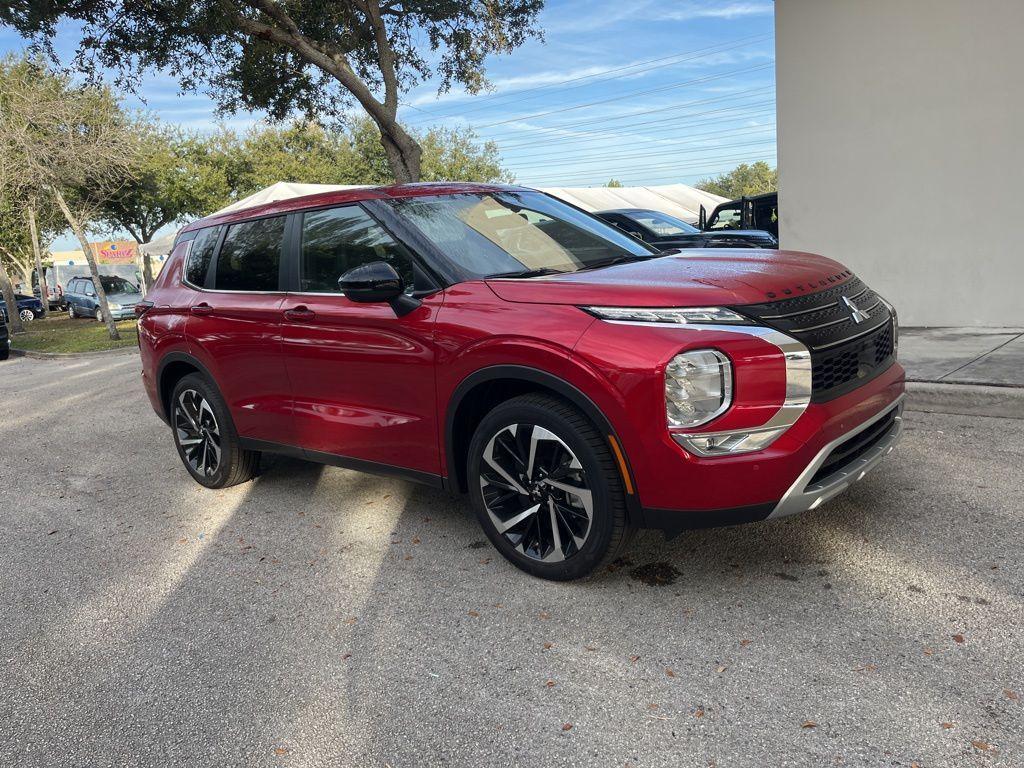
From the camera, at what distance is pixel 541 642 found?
124 inches

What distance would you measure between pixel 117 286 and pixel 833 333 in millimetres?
32873

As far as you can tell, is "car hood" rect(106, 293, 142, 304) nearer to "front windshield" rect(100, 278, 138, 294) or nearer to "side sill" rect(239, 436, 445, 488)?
"front windshield" rect(100, 278, 138, 294)

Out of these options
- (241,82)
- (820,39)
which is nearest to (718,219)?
(820,39)

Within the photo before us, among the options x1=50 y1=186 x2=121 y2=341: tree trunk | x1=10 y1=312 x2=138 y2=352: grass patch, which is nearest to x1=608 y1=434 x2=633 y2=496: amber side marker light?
x1=10 y1=312 x2=138 y2=352: grass patch

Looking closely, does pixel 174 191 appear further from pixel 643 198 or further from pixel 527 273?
pixel 527 273

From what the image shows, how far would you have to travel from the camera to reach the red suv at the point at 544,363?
3064mm

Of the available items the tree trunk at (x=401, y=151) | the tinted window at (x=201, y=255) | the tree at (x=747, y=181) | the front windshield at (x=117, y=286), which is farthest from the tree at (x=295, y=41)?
the tree at (x=747, y=181)

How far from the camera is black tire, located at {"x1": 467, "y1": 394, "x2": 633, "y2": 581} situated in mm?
3260

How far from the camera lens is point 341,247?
14.3 feet

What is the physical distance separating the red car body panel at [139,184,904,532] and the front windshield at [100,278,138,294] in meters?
29.1

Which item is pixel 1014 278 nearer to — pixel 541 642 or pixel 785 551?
pixel 785 551

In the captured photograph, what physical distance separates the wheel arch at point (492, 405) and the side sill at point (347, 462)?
0.51 feet

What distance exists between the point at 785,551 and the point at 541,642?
128 cm

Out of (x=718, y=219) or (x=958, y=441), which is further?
(x=718, y=219)
